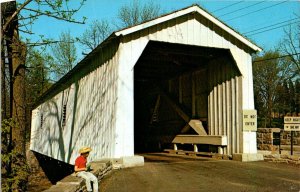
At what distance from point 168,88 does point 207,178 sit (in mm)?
10961

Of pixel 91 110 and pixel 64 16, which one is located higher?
pixel 64 16

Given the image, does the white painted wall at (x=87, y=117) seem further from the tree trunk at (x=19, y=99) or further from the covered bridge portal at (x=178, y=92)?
the tree trunk at (x=19, y=99)

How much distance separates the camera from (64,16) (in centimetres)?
845

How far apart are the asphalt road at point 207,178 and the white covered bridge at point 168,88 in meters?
1.41

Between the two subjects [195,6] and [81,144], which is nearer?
[195,6]

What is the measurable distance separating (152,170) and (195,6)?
5194 mm

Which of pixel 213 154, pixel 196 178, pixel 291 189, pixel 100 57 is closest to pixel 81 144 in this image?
pixel 100 57

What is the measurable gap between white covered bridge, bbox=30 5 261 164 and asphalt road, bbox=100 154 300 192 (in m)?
1.41

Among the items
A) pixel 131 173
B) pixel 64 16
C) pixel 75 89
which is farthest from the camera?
pixel 75 89

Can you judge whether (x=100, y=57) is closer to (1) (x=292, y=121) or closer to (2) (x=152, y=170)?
(2) (x=152, y=170)

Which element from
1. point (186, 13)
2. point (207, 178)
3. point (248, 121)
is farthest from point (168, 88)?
point (207, 178)

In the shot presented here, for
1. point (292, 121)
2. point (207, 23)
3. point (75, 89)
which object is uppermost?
point (207, 23)

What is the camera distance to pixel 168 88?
19.5 metres

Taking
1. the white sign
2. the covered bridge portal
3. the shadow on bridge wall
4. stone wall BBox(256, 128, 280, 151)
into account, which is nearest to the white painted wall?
the covered bridge portal
